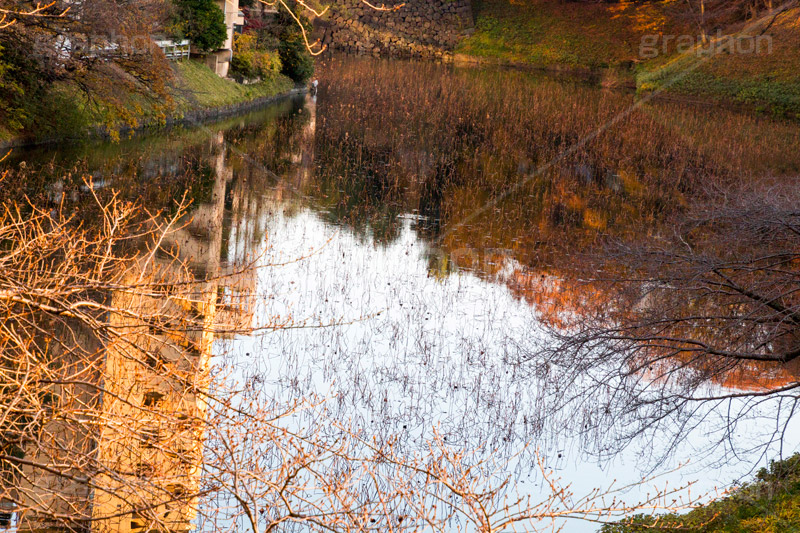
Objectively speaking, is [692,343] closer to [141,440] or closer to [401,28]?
[141,440]

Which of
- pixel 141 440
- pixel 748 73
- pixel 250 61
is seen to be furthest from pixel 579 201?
pixel 748 73

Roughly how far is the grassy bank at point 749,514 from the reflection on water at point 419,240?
0.87m

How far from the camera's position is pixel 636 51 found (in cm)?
5372

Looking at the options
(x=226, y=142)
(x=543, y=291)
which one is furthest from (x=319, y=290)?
(x=226, y=142)

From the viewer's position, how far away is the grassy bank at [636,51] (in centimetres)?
3978

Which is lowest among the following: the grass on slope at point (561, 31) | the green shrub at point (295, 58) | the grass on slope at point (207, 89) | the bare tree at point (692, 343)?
the bare tree at point (692, 343)

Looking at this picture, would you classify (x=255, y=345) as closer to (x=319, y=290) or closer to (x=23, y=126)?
(x=319, y=290)

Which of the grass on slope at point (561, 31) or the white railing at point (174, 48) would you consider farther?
the grass on slope at point (561, 31)

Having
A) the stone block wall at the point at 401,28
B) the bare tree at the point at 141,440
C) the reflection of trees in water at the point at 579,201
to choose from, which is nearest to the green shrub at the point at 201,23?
the reflection of trees in water at the point at 579,201

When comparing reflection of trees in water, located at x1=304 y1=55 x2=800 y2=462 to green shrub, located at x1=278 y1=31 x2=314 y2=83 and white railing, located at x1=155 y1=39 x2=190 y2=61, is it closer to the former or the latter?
green shrub, located at x1=278 y1=31 x2=314 y2=83

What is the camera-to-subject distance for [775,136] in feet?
Result: 94.1

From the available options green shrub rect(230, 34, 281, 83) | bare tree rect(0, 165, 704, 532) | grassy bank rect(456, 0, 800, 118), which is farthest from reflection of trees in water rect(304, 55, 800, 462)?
grassy bank rect(456, 0, 800, 118)

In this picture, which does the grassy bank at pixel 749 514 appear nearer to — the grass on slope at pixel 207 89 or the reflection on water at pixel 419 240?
the reflection on water at pixel 419 240

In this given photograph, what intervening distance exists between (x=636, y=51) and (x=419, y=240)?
141 feet
